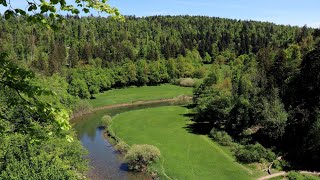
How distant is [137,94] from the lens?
443ft

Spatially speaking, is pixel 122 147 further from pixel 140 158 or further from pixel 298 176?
pixel 298 176

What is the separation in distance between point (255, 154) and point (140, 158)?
59.4ft

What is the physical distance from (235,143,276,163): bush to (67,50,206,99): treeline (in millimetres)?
66474

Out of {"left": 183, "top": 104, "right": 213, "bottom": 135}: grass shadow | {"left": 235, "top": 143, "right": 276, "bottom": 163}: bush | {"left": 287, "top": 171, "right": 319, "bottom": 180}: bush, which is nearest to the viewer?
{"left": 287, "top": 171, "right": 319, "bottom": 180}: bush

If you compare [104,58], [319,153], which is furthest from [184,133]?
[104,58]

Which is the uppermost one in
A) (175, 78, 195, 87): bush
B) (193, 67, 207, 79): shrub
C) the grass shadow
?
(193, 67, 207, 79): shrub

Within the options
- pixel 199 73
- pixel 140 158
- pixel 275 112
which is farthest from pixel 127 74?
pixel 140 158

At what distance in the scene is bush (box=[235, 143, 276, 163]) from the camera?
57.2 m

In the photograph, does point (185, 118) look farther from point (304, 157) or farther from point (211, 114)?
point (304, 157)

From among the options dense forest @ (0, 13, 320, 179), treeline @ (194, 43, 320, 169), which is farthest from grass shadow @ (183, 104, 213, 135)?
treeline @ (194, 43, 320, 169)

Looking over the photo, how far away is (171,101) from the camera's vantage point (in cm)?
12494

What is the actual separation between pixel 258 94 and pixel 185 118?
25061 mm

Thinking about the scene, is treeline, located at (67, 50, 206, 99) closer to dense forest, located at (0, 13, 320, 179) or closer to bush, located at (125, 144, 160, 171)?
dense forest, located at (0, 13, 320, 179)

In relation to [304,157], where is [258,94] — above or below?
above
